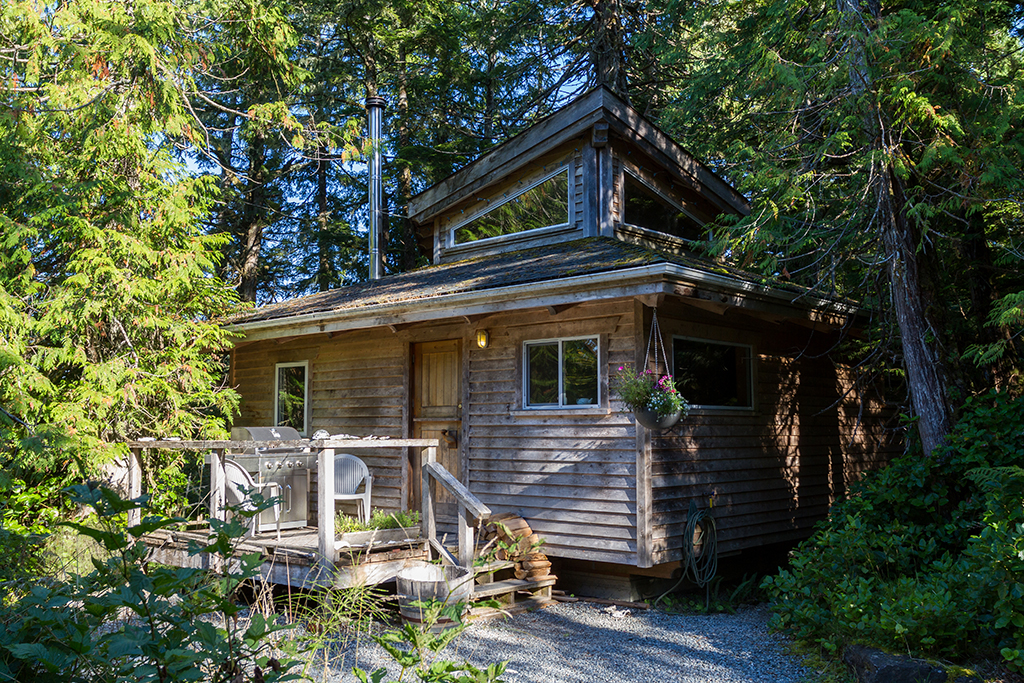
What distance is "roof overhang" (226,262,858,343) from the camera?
6.85m

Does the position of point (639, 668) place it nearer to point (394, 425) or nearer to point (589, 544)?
point (589, 544)

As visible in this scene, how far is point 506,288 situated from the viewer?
757 centimetres

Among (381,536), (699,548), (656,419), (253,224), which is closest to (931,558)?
(699,548)

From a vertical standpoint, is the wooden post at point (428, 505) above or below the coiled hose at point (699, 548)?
above

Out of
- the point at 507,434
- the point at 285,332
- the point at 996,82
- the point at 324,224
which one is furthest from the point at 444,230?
the point at 324,224

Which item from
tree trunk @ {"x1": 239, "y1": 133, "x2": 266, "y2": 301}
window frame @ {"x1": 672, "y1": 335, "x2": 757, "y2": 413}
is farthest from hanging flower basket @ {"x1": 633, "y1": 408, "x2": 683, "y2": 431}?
tree trunk @ {"x1": 239, "y1": 133, "x2": 266, "y2": 301}

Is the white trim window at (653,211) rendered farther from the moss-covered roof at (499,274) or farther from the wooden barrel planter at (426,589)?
the wooden barrel planter at (426,589)

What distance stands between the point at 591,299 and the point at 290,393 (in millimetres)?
5748

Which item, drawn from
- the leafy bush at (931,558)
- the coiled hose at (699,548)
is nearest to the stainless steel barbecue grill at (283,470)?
the coiled hose at (699,548)

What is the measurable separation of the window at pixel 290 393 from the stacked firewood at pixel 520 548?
417 cm

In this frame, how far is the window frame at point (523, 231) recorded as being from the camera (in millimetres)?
9930

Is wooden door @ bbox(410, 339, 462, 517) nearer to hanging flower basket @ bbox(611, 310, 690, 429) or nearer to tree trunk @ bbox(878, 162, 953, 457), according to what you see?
hanging flower basket @ bbox(611, 310, 690, 429)

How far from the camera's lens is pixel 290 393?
11.2m

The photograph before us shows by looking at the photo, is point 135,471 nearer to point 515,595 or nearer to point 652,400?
point 515,595
